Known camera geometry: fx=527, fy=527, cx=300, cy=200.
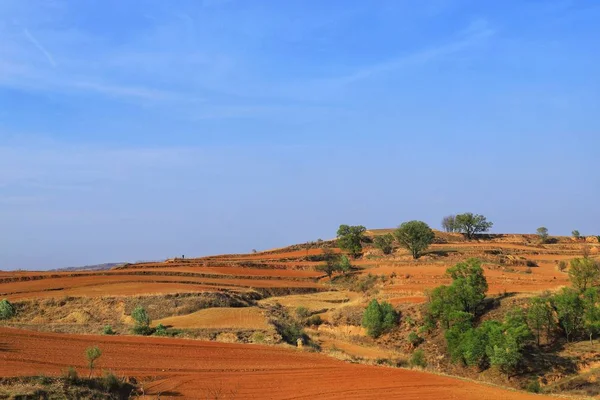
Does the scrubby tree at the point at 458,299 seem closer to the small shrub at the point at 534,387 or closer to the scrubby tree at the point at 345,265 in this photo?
the small shrub at the point at 534,387

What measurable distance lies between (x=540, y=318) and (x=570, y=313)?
1471mm

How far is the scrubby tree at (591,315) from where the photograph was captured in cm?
2648

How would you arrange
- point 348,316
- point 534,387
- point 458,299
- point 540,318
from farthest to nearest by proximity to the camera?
point 348,316
point 458,299
point 540,318
point 534,387

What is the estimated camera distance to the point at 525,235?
103938 millimetres

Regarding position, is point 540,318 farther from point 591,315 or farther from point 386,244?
point 386,244

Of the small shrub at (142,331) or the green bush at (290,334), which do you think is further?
the green bush at (290,334)

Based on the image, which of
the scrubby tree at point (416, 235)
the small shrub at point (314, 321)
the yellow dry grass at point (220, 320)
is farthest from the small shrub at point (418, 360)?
the scrubby tree at point (416, 235)

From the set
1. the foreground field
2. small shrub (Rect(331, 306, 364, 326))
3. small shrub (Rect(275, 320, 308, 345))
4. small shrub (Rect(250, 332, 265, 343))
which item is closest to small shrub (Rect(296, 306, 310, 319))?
small shrub (Rect(331, 306, 364, 326))

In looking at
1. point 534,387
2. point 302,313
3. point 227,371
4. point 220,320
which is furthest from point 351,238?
point 227,371

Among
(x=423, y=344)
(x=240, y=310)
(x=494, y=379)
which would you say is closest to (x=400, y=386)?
(x=494, y=379)

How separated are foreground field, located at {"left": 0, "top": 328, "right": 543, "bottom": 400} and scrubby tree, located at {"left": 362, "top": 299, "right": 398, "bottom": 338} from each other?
38.7 ft

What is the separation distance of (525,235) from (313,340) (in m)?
84.3

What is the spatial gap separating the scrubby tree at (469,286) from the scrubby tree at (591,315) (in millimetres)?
5998

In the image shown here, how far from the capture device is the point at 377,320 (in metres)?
34.4
